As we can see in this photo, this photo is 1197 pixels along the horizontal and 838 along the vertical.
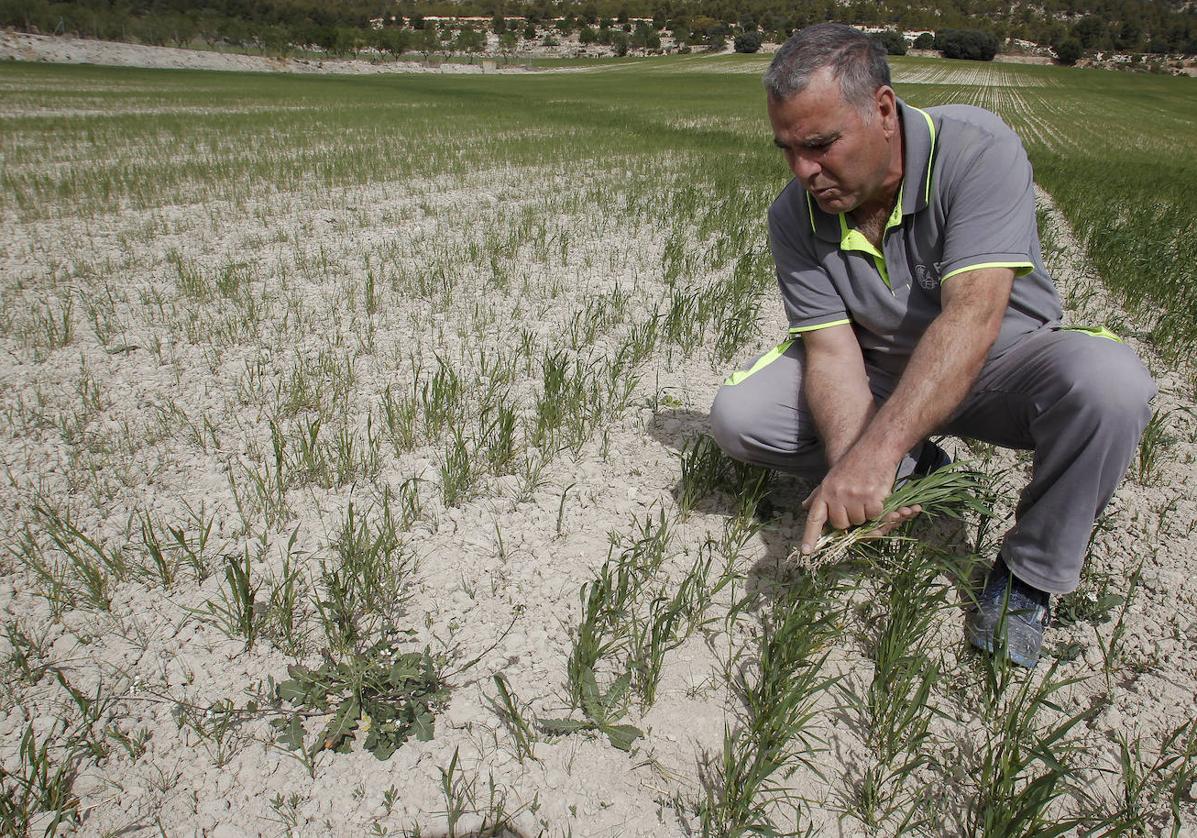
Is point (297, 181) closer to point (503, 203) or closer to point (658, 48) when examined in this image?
point (503, 203)

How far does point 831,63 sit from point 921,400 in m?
0.99

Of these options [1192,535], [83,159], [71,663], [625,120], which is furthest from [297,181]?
[625,120]

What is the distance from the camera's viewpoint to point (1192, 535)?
2.57 meters

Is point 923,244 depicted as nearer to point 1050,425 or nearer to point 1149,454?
point 1050,425

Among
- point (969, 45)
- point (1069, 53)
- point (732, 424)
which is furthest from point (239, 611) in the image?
point (1069, 53)

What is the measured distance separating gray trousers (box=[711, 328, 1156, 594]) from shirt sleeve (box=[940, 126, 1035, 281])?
308 mm

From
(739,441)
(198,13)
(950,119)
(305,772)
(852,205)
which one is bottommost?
(305,772)

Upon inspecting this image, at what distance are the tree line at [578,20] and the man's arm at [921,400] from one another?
67397mm

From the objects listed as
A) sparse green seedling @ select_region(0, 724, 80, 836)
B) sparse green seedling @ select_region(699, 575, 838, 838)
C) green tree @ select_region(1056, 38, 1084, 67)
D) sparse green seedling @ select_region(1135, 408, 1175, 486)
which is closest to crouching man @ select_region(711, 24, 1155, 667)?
sparse green seedling @ select_region(699, 575, 838, 838)

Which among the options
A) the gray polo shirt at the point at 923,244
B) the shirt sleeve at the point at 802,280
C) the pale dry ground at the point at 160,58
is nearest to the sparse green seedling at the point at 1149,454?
the gray polo shirt at the point at 923,244

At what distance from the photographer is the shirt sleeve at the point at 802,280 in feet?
8.18

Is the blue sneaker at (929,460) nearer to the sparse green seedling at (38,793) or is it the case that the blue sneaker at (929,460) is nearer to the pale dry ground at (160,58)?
the sparse green seedling at (38,793)

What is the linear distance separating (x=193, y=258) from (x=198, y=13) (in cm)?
8518

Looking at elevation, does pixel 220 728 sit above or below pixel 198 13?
below
